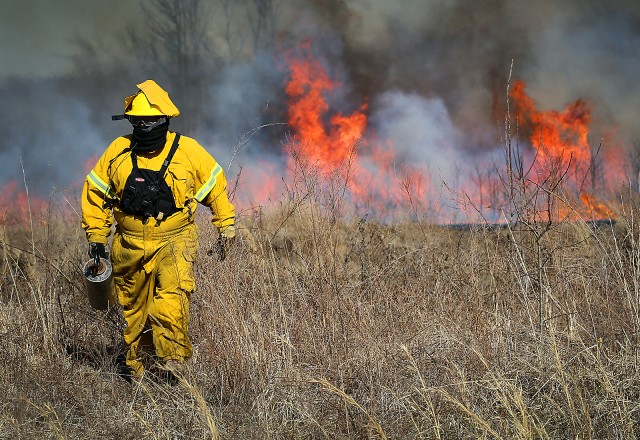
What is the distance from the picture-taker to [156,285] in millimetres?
4855

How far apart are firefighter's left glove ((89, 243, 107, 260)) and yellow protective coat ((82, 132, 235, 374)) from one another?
0.04m

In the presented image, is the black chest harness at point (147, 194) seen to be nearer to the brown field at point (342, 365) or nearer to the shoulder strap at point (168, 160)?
the shoulder strap at point (168, 160)

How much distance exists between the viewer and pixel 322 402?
3.68 metres

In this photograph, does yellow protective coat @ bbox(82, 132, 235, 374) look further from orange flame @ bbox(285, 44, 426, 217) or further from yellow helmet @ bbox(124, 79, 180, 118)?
orange flame @ bbox(285, 44, 426, 217)

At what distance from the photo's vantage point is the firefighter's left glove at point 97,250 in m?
4.75

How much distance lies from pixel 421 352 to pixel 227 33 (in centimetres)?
931

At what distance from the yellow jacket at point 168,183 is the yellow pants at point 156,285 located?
8 centimetres

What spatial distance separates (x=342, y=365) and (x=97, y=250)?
71.2 inches

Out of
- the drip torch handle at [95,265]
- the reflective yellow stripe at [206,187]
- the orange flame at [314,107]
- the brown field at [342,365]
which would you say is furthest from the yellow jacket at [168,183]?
the orange flame at [314,107]

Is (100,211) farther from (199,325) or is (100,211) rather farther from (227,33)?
(227,33)

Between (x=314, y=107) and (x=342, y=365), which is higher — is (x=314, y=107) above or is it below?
above

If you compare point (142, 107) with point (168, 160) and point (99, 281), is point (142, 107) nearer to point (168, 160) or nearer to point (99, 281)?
point (168, 160)

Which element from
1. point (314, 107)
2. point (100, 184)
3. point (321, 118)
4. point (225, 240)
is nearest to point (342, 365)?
point (225, 240)

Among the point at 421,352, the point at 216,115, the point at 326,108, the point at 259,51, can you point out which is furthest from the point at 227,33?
the point at 421,352
